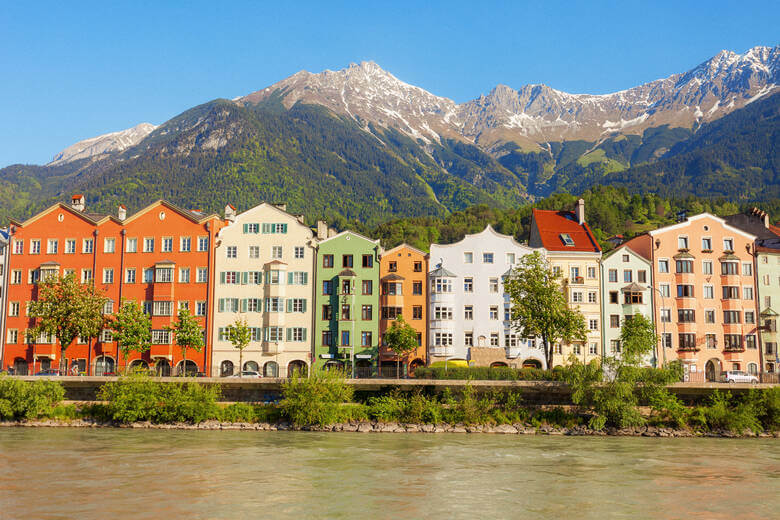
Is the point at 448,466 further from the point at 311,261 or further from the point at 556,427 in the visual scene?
the point at 311,261

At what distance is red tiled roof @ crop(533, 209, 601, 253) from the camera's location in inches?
3253

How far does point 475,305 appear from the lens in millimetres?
80188

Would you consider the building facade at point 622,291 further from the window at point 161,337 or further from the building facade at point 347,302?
the window at point 161,337

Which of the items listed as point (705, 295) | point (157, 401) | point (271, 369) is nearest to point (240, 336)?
point (271, 369)

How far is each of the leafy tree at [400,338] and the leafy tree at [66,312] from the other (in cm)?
3113

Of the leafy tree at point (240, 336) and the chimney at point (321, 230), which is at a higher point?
the chimney at point (321, 230)

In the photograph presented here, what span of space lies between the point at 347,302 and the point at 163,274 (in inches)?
845

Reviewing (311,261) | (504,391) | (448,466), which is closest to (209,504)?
(448,466)

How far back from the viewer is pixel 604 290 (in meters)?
81.4

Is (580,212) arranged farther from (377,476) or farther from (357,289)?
(377,476)

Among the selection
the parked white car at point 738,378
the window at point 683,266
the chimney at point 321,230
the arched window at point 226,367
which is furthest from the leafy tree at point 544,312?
the arched window at point 226,367

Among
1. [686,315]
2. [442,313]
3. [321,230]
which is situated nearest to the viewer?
[442,313]

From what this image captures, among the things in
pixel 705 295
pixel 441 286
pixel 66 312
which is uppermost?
pixel 441 286

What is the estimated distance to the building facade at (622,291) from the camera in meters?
80.9
